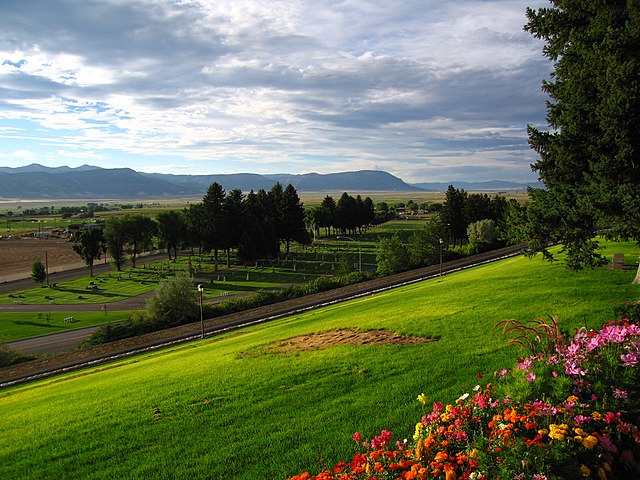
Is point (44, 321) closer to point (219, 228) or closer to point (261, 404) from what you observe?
point (219, 228)

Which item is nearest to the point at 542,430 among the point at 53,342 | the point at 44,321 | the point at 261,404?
the point at 261,404

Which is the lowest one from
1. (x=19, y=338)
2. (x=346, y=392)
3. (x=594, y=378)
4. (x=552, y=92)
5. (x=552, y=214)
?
(x=19, y=338)

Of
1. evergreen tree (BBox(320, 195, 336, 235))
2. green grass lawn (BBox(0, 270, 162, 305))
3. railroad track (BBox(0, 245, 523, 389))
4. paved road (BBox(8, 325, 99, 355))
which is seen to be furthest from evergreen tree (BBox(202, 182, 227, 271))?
railroad track (BBox(0, 245, 523, 389))

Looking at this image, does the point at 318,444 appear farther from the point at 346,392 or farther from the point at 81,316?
the point at 81,316

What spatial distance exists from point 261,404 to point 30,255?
134 meters

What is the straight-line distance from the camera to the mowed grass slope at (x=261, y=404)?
324 inches

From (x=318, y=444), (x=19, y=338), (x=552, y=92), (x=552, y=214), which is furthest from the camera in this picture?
(x=19, y=338)

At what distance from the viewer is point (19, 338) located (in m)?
46.0

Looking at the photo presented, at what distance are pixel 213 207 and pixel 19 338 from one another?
46.2 m

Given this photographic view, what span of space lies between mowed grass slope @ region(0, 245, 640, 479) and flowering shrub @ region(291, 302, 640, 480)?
7.31ft

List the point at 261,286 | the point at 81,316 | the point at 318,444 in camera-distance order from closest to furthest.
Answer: the point at 318,444, the point at 81,316, the point at 261,286

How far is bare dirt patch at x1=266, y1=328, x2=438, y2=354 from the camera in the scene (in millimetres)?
14820

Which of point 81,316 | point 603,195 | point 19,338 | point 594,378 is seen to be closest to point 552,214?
point 603,195

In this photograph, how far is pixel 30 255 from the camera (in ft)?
400
